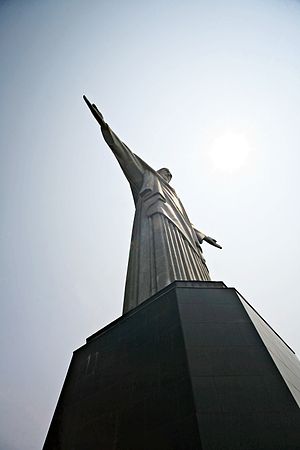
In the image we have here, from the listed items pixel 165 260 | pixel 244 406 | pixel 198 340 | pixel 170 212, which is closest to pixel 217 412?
pixel 244 406

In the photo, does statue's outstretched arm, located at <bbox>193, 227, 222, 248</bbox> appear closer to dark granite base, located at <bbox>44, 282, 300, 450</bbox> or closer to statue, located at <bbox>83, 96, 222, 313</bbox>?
statue, located at <bbox>83, 96, 222, 313</bbox>

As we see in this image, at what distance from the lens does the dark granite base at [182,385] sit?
1.73 m

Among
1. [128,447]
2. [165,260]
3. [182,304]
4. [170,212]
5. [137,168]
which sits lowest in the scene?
[128,447]

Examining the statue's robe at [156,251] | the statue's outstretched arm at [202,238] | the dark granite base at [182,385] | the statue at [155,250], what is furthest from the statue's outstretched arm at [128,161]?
the dark granite base at [182,385]

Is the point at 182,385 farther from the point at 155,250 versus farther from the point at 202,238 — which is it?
the point at 202,238

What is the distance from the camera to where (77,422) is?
251cm

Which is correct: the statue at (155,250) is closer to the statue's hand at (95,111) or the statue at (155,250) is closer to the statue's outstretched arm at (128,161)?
the statue's hand at (95,111)

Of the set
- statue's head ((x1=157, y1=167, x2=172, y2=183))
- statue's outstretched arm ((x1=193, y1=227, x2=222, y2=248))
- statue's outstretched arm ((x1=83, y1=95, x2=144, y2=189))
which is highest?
statue's head ((x1=157, y1=167, x2=172, y2=183))

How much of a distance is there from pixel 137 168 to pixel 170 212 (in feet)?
9.64

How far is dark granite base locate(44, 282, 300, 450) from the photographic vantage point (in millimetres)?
1729

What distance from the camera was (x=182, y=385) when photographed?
205cm

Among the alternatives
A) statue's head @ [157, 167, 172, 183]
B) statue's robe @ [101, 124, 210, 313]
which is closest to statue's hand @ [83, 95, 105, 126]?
statue's robe @ [101, 124, 210, 313]

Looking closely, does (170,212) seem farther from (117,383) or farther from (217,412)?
(217,412)

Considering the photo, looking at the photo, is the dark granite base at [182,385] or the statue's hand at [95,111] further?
the statue's hand at [95,111]
